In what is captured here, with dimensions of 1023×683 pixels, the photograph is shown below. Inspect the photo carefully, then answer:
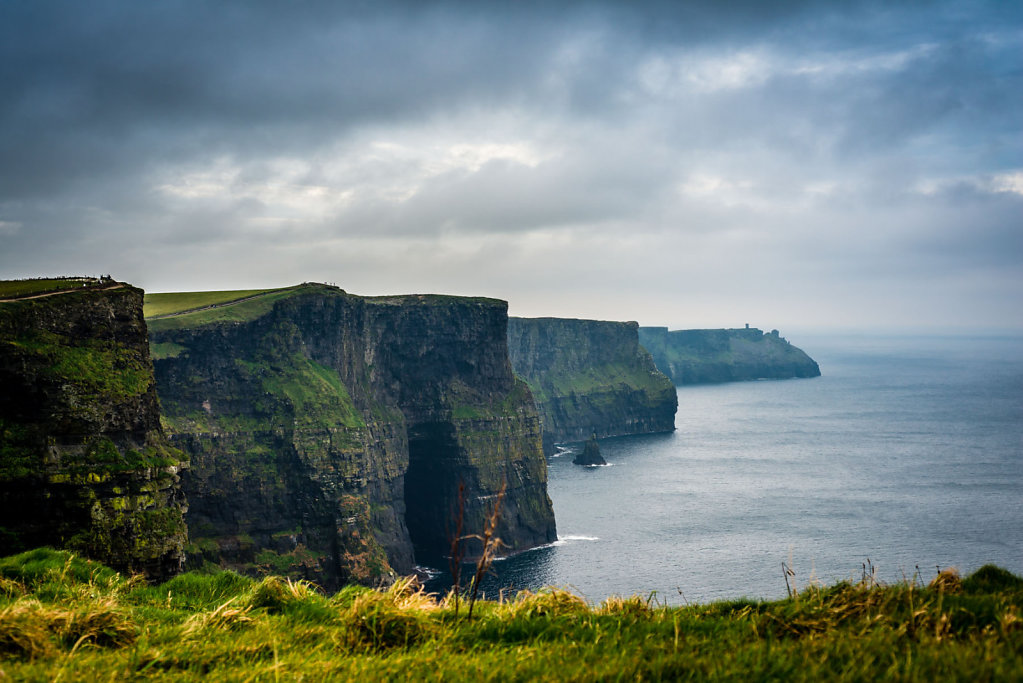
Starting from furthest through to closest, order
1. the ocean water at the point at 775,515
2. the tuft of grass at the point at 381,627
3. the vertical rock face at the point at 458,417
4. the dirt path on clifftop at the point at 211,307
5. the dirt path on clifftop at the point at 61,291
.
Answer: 1. the vertical rock face at the point at 458,417
2. the dirt path on clifftop at the point at 211,307
3. the ocean water at the point at 775,515
4. the dirt path on clifftop at the point at 61,291
5. the tuft of grass at the point at 381,627

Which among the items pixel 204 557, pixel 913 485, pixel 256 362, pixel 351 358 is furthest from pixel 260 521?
pixel 913 485

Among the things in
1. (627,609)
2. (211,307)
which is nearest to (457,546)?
(627,609)

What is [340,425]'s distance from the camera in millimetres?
88250

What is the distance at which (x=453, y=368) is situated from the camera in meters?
120

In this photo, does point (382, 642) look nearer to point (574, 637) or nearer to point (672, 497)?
point (574, 637)

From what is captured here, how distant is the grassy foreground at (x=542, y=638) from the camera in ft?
22.7

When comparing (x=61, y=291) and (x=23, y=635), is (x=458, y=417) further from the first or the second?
(x=23, y=635)

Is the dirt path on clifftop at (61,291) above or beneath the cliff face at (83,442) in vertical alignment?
above

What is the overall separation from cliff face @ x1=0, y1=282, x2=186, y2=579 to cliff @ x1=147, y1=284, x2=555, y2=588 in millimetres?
27098

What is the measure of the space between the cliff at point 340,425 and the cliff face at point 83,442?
27098 millimetres

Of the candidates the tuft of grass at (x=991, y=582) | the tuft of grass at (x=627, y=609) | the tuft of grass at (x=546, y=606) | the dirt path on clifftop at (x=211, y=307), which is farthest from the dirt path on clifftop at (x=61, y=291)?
the tuft of grass at (x=991, y=582)

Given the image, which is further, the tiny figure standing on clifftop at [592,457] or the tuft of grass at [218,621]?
the tiny figure standing on clifftop at [592,457]

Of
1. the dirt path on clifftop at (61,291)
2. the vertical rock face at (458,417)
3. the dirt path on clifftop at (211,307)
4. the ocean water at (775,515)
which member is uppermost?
the dirt path on clifftop at (211,307)

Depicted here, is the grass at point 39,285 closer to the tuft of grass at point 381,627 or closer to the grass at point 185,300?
the grass at point 185,300
